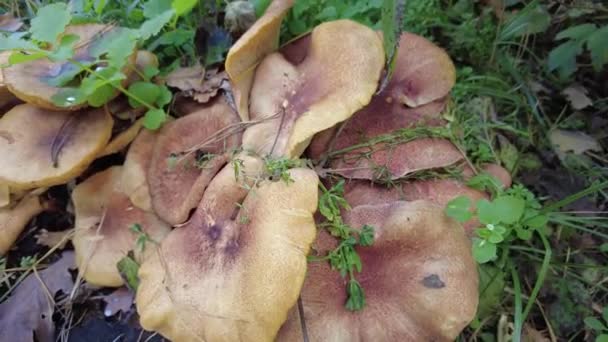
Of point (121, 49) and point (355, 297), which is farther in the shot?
point (121, 49)

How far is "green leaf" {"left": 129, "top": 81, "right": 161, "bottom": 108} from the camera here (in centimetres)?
230

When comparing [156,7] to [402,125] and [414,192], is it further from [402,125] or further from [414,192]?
[414,192]

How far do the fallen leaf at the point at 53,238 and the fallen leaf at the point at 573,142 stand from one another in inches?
98.3

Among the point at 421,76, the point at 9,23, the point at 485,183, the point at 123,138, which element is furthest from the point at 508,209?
the point at 9,23

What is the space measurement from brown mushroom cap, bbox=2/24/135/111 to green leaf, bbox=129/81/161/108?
7cm

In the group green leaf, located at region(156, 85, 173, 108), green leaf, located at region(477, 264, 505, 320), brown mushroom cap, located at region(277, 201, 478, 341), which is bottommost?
green leaf, located at region(477, 264, 505, 320)

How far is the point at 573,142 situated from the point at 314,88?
57.5 inches

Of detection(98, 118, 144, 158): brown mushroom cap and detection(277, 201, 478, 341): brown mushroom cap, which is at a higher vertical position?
detection(98, 118, 144, 158): brown mushroom cap

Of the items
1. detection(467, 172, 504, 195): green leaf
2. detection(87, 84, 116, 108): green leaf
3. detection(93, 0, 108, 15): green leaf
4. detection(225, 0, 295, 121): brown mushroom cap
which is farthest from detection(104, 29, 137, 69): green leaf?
detection(467, 172, 504, 195): green leaf

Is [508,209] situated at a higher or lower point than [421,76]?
lower

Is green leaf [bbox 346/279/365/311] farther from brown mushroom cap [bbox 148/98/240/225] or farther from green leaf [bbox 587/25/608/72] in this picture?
green leaf [bbox 587/25/608/72]

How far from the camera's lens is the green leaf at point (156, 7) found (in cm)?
249

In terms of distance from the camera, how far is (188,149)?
7.43 ft

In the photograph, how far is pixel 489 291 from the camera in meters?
2.17
